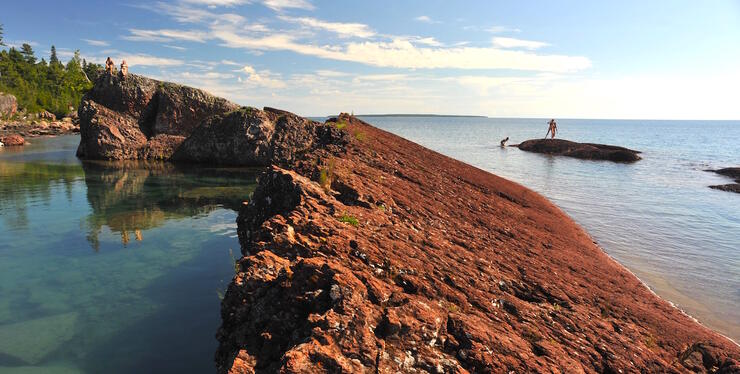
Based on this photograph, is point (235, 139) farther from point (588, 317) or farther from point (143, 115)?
point (588, 317)

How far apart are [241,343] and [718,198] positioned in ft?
105

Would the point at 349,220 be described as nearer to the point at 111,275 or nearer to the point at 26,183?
the point at 111,275

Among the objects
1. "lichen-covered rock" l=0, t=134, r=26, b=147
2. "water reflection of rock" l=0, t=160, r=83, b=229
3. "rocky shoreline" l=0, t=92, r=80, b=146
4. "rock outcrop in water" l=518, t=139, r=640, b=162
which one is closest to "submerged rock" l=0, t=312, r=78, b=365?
"water reflection of rock" l=0, t=160, r=83, b=229

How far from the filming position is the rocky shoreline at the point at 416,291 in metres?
3.79

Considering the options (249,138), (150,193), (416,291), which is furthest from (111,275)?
(249,138)

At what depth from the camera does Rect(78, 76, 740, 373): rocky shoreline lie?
379 cm

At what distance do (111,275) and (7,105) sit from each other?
74826mm

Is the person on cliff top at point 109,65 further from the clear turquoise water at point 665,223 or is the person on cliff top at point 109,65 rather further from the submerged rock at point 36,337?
the clear turquoise water at point 665,223

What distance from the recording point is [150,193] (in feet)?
61.7

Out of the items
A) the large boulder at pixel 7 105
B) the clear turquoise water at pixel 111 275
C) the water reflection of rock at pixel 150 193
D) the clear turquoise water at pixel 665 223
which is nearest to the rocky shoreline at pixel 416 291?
the clear turquoise water at pixel 111 275

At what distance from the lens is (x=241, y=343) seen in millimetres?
Answer: 3986

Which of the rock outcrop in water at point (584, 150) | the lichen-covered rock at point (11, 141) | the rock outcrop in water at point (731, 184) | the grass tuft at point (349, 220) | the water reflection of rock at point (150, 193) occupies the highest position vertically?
the rock outcrop in water at point (584, 150)

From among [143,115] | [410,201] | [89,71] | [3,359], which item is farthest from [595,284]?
[89,71]

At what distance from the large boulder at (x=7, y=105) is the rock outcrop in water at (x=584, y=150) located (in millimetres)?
79949
